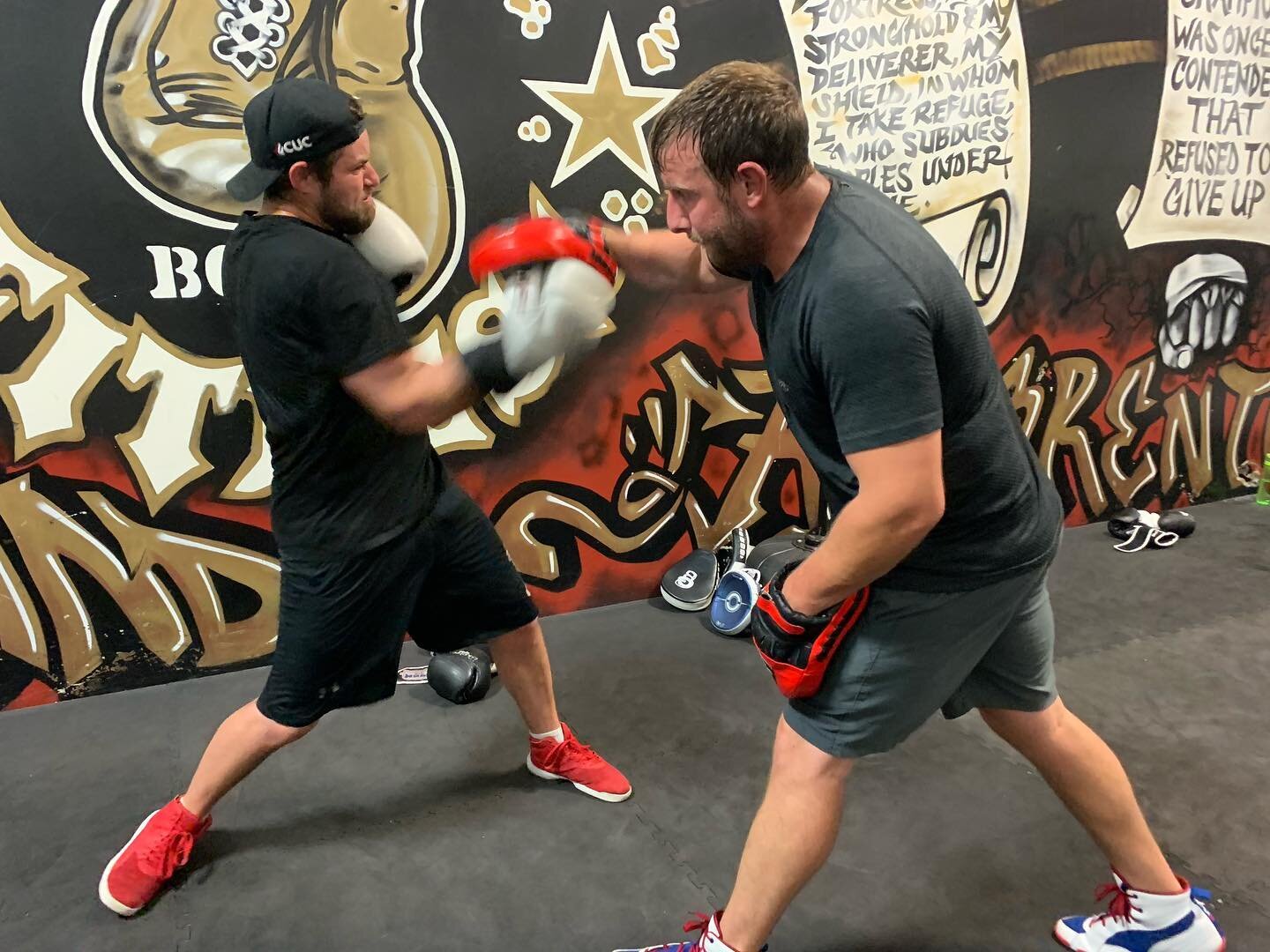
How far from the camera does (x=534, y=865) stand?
191 cm

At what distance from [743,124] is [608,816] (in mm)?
1540

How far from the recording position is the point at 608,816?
206 centimetres

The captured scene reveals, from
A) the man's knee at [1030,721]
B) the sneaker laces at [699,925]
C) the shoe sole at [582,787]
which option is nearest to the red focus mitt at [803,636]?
the man's knee at [1030,721]

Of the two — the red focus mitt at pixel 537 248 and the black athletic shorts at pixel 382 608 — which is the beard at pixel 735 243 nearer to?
the red focus mitt at pixel 537 248

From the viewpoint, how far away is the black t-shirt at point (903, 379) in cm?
116

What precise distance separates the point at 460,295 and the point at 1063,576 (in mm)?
2450

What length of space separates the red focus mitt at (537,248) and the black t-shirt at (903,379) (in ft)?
1.12

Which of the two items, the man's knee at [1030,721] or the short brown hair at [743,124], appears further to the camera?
the man's knee at [1030,721]

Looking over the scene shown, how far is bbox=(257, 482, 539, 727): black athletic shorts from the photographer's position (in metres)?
1.76

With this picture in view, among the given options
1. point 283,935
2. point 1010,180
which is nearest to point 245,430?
point 283,935

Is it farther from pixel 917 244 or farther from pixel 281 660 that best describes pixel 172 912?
pixel 917 244

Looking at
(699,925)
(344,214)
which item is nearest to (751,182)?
(344,214)

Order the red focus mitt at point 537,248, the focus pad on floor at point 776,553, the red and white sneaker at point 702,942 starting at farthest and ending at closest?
the focus pad on floor at point 776,553 < the red focus mitt at point 537,248 < the red and white sneaker at point 702,942

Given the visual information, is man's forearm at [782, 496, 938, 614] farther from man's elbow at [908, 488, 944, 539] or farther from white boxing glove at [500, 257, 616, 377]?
white boxing glove at [500, 257, 616, 377]
